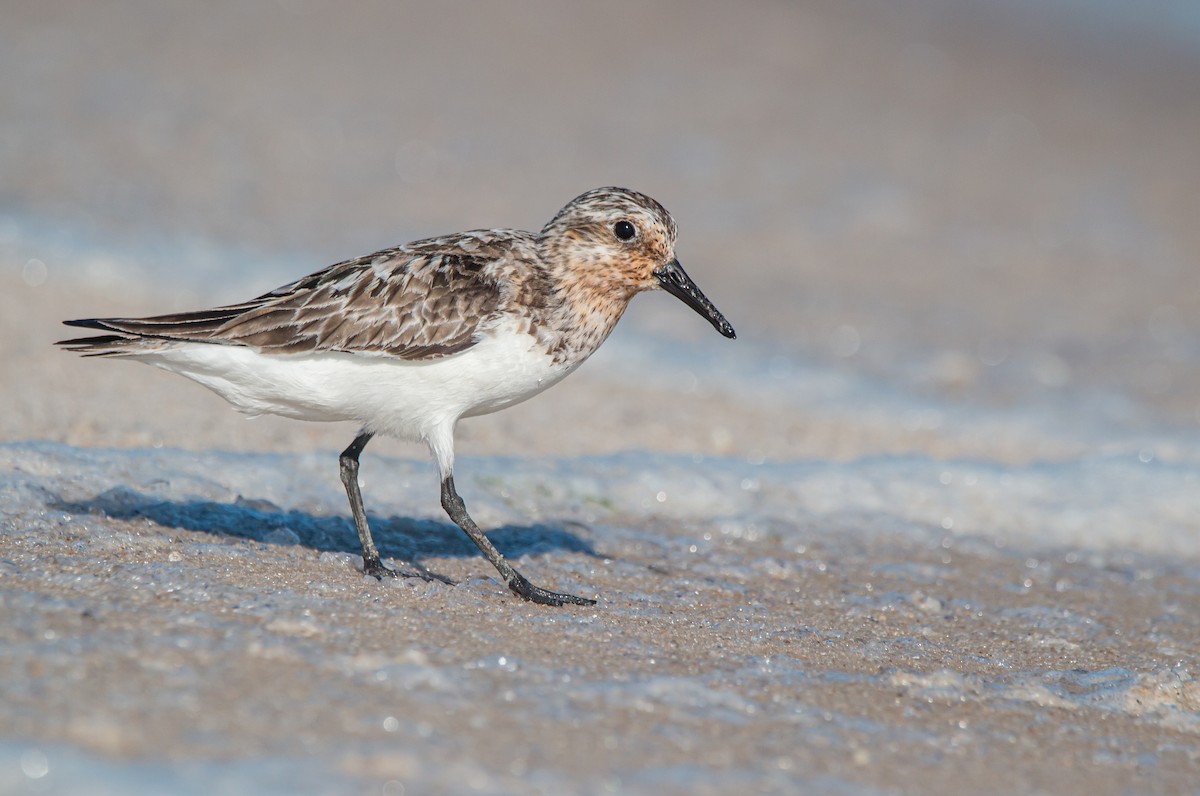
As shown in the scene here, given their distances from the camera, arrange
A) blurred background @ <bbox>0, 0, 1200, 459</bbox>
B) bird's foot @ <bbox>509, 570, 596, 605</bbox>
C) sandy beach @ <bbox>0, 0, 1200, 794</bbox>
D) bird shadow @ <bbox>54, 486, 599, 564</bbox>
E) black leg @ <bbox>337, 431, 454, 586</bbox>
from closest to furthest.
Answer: sandy beach @ <bbox>0, 0, 1200, 794</bbox> → bird's foot @ <bbox>509, 570, 596, 605</bbox> → black leg @ <bbox>337, 431, 454, 586</bbox> → bird shadow @ <bbox>54, 486, 599, 564</bbox> → blurred background @ <bbox>0, 0, 1200, 459</bbox>

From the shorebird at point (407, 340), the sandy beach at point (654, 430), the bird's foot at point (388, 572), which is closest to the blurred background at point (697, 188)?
the sandy beach at point (654, 430)

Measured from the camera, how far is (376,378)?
16.9ft

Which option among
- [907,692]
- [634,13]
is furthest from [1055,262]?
[907,692]

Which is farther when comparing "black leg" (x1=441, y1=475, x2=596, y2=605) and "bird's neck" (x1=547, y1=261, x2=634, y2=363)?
"bird's neck" (x1=547, y1=261, x2=634, y2=363)

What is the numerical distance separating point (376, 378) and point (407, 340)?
0.20 m

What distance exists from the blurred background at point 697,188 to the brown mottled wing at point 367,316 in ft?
6.21

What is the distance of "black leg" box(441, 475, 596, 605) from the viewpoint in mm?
5078

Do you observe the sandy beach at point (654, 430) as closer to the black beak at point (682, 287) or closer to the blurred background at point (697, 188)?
the blurred background at point (697, 188)

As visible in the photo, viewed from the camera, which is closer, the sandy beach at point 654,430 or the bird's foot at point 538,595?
the sandy beach at point 654,430

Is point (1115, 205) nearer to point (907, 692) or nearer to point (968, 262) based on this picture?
point (968, 262)

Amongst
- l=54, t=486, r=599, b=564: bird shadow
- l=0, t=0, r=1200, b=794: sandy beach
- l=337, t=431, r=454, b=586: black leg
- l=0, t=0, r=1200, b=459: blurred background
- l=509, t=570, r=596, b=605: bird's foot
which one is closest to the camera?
l=0, t=0, r=1200, b=794: sandy beach

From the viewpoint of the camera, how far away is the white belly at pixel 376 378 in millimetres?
5074

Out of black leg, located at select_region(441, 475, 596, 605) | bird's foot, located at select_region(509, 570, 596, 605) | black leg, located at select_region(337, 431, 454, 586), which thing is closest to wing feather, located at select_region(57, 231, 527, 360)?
black leg, located at select_region(337, 431, 454, 586)

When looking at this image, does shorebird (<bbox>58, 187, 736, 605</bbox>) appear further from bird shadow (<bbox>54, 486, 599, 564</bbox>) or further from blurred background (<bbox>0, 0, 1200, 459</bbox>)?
blurred background (<bbox>0, 0, 1200, 459</bbox>)
